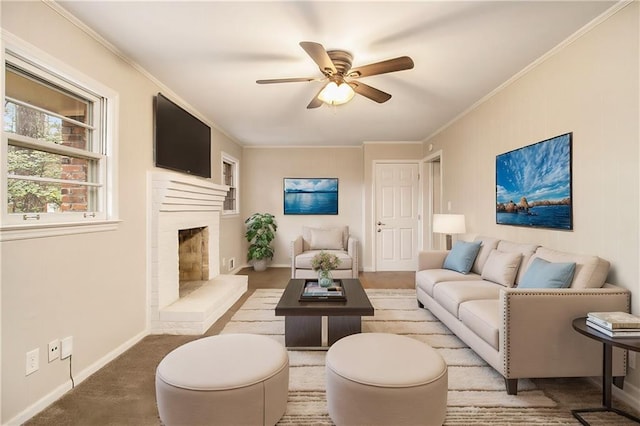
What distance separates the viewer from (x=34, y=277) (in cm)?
177

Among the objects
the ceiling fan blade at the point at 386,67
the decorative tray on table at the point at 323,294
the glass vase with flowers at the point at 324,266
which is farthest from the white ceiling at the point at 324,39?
the decorative tray on table at the point at 323,294

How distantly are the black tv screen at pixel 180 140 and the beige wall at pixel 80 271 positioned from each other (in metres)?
0.10

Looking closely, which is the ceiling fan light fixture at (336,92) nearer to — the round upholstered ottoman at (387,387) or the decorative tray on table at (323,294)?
the decorative tray on table at (323,294)

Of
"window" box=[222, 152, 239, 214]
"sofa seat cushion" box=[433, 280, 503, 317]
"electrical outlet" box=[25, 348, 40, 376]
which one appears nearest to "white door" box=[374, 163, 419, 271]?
"window" box=[222, 152, 239, 214]

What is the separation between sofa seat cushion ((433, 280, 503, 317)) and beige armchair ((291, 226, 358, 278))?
71.8 inches

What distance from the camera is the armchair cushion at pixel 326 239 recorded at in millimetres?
5270

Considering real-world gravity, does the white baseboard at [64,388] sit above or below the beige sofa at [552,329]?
below

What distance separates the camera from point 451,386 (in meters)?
2.03

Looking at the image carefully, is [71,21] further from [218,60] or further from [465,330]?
[465,330]

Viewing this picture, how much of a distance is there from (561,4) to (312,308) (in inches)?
102

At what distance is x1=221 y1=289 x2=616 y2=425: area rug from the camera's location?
1724 millimetres

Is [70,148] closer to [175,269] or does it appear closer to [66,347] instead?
[66,347]

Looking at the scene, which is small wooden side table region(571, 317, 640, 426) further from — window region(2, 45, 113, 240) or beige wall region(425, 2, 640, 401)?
window region(2, 45, 113, 240)

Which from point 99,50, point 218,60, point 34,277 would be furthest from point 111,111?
point 34,277
